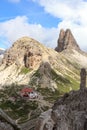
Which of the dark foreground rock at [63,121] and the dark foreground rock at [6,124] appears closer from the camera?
the dark foreground rock at [6,124]

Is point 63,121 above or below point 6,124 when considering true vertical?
above

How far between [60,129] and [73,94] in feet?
139

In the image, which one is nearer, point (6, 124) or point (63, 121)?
point (6, 124)

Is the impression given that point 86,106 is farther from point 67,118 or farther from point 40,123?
point 40,123

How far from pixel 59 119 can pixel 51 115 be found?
1.23m

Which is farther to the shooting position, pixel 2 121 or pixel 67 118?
pixel 67 118

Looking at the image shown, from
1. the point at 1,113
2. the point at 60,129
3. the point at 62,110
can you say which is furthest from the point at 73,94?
the point at 1,113

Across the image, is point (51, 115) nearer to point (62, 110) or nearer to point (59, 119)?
point (59, 119)

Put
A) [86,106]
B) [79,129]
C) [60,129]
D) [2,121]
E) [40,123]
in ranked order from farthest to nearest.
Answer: [86,106], [79,129], [60,129], [40,123], [2,121]

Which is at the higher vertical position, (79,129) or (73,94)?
(73,94)

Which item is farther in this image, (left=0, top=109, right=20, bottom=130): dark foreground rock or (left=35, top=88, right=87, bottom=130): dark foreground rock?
(left=35, top=88, right=87, bottom=130): dark foreground rock

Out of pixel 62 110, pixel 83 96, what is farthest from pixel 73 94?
pixel 62 110

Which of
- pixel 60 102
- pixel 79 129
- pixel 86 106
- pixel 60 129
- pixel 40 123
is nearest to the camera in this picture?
pixel 40 123

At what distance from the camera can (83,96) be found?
83.2 meters
